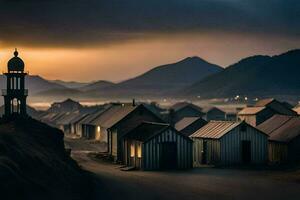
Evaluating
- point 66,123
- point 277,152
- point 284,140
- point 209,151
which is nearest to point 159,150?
point 209,151

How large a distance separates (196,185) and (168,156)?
14031mm

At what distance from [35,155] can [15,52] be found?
20.2 m

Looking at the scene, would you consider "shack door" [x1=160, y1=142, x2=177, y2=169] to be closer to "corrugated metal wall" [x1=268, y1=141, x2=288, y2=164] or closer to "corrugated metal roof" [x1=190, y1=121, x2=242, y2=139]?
"corrugated metal roof" [x1=190, y1=121, x2=242, y2=139]

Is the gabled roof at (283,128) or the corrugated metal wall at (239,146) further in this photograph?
the gabled roof at (283,128)

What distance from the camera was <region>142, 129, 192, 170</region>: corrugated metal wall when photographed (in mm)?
61000

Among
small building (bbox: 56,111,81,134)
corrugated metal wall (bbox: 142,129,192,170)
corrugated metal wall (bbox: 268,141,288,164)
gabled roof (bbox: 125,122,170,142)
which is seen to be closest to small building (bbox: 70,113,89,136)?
small building (bbox: 56,111,81,134)

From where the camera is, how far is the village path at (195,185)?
42375 mm

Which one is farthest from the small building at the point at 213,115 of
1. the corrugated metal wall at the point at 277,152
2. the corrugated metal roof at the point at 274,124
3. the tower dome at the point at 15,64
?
the tower dome at the point at 15,64

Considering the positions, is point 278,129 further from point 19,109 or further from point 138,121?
point 19,109

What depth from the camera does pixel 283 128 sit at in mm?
69062

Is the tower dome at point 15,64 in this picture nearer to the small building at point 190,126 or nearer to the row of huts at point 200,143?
the row of huts at point 200,143

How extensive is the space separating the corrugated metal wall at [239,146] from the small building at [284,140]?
203cm

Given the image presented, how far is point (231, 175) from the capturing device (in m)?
54.8

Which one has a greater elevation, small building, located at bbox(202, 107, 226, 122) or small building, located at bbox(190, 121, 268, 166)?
small building, located at bbox(202, 107, 226, 122)
